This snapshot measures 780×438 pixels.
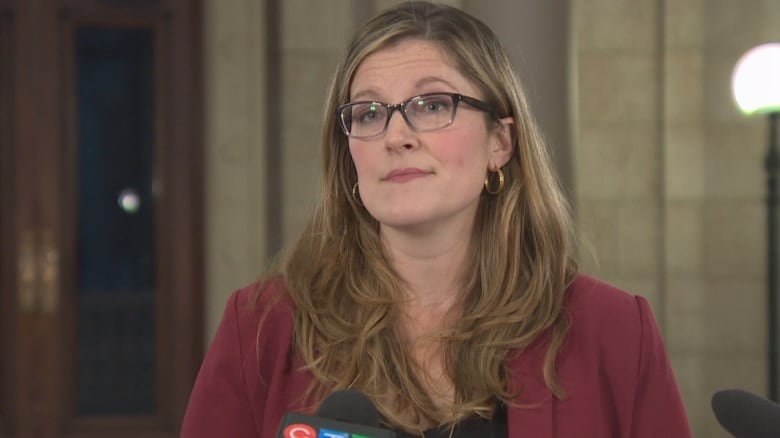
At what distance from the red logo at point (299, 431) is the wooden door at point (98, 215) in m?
4.82

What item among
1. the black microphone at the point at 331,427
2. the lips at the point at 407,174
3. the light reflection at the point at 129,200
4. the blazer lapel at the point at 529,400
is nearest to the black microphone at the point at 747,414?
the black microphone at the point at 331,427

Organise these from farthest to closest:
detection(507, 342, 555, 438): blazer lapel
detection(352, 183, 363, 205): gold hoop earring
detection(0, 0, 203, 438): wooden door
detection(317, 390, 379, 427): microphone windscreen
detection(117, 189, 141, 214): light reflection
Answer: detection(117, 189, 141, 214): light reflection < detection(0, 0, 203, 438): wooden door < detection(352, 183, 363, 205): gold hoop earring < detection(507, 342, 555, 438): blazer lapel < detection(317, 390, 379, 427): microphone windscreen

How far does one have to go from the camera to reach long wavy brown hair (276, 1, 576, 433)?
1540mm

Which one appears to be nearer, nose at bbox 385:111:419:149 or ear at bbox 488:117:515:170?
nose at bbox 385:111:419:149

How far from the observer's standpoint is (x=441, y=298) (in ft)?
5.42

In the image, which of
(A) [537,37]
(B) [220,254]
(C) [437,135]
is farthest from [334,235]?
(B) [220,254]

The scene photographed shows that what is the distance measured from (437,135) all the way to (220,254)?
4329 millimetres

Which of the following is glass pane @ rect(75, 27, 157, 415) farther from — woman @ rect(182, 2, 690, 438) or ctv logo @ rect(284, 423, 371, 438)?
ctv logo @ rect(284, 423, 371, 438)

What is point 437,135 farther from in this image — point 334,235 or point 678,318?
point 678,318

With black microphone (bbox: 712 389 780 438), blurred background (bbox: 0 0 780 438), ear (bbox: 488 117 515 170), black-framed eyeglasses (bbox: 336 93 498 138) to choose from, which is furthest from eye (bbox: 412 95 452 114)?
blurred background (bbox: 0 0 780 438)

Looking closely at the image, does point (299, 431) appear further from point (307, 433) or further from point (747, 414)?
point (747, 414)

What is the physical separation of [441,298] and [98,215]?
4400 mm

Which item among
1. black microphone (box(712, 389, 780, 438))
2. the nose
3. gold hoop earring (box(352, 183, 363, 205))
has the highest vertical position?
the nose

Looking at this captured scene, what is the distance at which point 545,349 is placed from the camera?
157 cm
